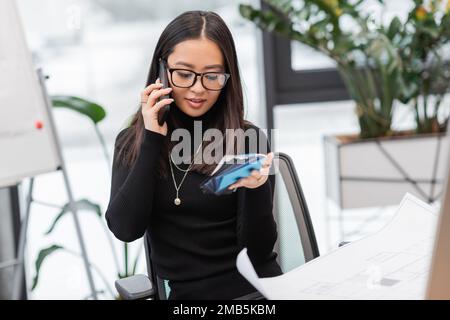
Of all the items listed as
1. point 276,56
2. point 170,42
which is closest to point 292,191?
point 170,42

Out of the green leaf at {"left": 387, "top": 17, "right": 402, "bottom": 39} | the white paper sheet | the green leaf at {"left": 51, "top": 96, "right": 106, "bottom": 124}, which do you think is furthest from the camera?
the green leaf at {"left": 387, "top": 17, "right": 402, "bottom": 39}

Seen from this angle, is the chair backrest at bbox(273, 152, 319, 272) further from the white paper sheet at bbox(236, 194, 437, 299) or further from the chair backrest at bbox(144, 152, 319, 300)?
the white paper sheet at bbox(236, 194, 437, 299)

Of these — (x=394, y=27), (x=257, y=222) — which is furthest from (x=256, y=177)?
(x=394, y=27)

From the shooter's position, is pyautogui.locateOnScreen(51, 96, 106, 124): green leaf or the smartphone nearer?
the smartphone

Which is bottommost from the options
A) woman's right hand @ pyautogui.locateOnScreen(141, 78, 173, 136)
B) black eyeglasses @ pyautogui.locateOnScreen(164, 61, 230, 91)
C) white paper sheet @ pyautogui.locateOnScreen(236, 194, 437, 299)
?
white paper sheet @ pyautogui.locateOnScreen(236, 194, 437, 299)

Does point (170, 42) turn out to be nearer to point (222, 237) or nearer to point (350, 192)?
point (222, 237)

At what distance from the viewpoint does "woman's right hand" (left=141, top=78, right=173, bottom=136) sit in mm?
1302

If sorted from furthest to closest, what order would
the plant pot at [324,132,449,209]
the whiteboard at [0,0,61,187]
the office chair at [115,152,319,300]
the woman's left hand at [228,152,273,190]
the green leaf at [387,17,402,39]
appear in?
the plant pot at [324,132,449,209], the green leaf at [387,17,402,39], the whiteboard at [0,0,61,187], the office chair at [115,152,319,300], the woman's left hand at [228,152,273,190]

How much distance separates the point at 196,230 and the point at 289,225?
0.24 metres

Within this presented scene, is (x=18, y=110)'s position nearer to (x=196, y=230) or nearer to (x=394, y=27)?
(x=196, y=230)

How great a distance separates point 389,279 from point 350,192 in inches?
61.5

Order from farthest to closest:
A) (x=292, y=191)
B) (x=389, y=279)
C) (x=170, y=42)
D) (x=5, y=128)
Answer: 1. (x=5, y=128)
2. (x=292, y=191)
3. (x=170, y=42)
4. (x=389, y=279)

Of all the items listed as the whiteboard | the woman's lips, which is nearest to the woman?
the woman's lips

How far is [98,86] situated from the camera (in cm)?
277
